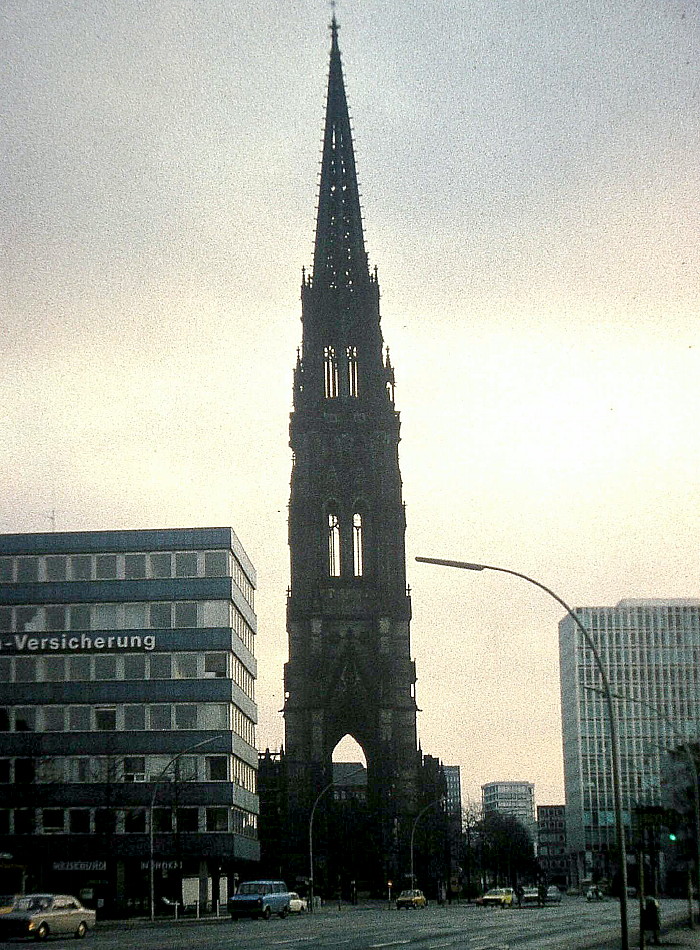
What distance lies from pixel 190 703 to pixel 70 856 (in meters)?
10.5

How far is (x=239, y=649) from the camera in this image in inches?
3588

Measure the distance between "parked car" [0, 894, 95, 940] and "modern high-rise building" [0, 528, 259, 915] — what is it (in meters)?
33.4

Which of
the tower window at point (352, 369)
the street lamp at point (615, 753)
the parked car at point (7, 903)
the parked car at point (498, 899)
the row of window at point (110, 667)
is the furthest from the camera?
the tower window at point (352, 369)

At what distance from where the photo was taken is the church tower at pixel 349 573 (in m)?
122

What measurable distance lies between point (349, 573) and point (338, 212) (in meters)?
Result: 35.0

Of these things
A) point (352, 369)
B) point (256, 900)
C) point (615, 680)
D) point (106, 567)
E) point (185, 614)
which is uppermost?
point (352, 369)

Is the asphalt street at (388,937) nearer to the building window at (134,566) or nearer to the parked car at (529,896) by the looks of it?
the building window at (134,566)

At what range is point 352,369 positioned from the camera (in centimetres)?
13600

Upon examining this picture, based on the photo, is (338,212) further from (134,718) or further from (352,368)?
(134,718)

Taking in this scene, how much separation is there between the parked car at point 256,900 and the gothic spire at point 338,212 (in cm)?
7752

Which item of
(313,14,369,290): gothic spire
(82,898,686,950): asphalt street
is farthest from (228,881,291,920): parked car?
(313,14,369,290): gothic spire

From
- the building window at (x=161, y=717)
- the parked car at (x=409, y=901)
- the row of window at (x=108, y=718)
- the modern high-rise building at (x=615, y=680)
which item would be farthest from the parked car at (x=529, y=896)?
the modern high-rise building at (x=615, y=680)

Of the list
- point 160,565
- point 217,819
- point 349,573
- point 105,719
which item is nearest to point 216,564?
point 160,565

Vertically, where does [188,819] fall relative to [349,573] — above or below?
below
